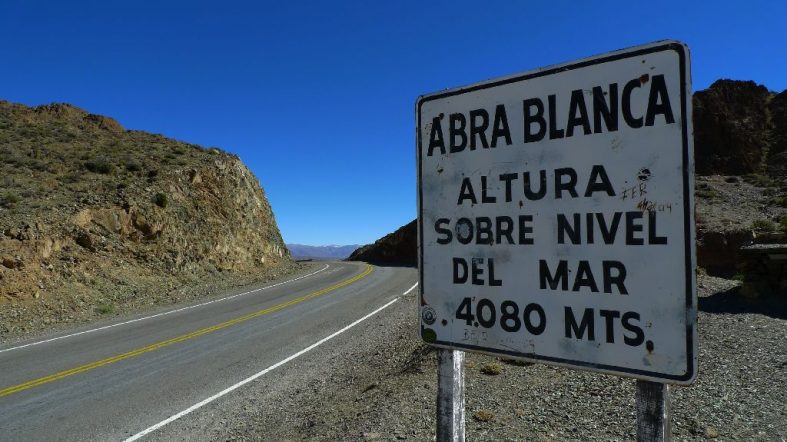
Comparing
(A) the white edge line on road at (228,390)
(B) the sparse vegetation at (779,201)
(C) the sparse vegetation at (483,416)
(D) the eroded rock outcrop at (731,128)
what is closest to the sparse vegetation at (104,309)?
(A) the white edge line on road at (228,390)

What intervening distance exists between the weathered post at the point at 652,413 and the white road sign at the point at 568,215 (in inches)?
2.7

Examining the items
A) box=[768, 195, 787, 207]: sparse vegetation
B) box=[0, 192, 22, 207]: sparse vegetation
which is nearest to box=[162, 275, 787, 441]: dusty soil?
box=[0, 192, 22, 207]: sparse vegetation

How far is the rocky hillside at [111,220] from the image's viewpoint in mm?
15039

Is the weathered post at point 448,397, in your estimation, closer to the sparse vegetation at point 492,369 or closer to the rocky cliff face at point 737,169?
the sparse vegetation at point 492,369

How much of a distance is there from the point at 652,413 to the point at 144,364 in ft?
30.4

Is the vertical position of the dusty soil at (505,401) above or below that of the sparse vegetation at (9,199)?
below

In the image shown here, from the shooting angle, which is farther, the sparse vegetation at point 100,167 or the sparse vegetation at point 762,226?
the sparse vegetation at point 100,167

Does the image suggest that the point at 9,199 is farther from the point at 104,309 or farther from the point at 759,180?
the point at 759,180

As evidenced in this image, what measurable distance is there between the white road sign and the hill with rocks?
2321 cm

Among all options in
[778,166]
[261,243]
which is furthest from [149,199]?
[778,166]

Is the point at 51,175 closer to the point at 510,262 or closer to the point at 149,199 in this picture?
the point at 149,199

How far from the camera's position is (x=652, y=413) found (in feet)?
5.01

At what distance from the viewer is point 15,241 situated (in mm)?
15000

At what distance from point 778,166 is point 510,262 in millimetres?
53907
